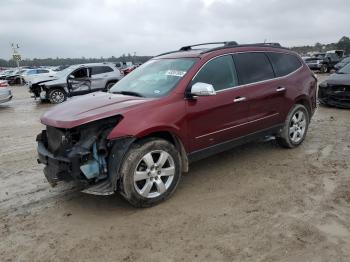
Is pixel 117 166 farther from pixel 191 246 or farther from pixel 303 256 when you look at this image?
pixel 303 256

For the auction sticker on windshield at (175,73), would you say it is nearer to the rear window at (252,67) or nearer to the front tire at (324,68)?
the rear window at (252,67)

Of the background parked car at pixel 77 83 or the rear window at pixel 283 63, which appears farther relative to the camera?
the background parked car at pixel 77 83

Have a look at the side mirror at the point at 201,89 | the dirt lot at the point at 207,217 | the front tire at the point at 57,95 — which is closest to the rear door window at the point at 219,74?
the side mirror at the point at 201,89

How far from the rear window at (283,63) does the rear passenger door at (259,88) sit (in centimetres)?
15

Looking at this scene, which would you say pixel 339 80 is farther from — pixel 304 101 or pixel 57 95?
pixel 57 95

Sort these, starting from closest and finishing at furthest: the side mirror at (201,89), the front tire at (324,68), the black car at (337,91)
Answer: the side mirror at (201,89)
the black car at (337,91)
the front tire at (324,68)

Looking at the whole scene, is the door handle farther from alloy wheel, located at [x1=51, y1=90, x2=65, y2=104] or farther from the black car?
alloy wheel, located at [x1=51, y1=90, x2=65, y2=104]

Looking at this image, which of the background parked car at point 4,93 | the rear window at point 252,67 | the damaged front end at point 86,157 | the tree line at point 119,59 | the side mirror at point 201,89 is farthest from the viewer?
the tree line at point 119,59

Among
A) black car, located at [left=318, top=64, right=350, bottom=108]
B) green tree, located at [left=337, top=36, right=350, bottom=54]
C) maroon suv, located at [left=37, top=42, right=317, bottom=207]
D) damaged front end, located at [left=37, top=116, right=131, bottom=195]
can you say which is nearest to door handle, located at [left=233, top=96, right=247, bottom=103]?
maroon suv, located at [left=37, top=42, right=317, bottom=207]

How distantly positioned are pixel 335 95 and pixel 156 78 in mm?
7772

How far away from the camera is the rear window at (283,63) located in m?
6.21

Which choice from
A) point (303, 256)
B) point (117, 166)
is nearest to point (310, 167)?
point (303, 256)

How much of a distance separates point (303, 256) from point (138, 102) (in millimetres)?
2430

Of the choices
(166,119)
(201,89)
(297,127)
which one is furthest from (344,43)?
(166,119)
